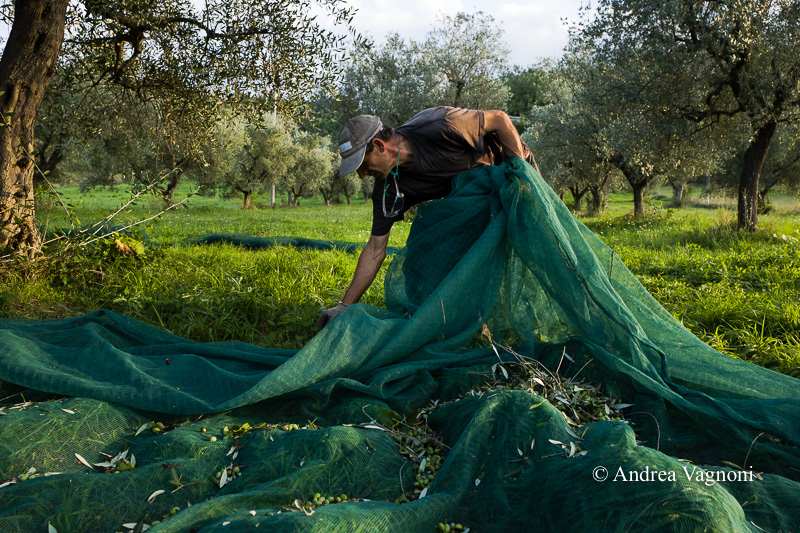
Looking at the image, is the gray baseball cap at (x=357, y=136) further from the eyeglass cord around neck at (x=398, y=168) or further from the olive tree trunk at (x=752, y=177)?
the olive tree trunk at (x=752, y=177)

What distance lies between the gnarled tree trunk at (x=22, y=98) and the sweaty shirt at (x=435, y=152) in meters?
4.29

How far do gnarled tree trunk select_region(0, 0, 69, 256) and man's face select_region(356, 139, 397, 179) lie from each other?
418cm

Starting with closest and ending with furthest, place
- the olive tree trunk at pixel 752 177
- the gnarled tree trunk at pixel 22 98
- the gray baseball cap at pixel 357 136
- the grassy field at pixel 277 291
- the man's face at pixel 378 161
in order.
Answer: the gray baseball cap at pixel 357 136 < the man's face at pixel 378 161 < the grassy field at pixel 277 291 < the gnarled tree trunk at pixel 22 98 < the olive tree trunk at pixel 752 177

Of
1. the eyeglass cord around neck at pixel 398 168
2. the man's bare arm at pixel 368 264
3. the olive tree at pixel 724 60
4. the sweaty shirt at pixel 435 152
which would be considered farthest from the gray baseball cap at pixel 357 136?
the olive tree at pixel 724 60

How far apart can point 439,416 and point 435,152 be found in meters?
2.23

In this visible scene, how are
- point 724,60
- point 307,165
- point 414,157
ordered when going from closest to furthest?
point 414,157, point 724,60, point 307,165

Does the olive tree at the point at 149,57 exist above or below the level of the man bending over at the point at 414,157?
above

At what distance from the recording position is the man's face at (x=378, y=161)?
3.89 m

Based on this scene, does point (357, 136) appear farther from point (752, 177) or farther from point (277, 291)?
point (752, 177)

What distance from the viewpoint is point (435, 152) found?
13.4 ft

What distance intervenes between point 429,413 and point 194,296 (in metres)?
3.45

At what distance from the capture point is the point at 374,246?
162 inches

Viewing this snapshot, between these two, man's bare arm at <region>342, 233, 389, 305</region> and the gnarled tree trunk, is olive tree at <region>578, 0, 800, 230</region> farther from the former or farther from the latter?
the gnarled tree trunk

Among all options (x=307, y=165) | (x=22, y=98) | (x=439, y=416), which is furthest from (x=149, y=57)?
(x=307, y=165)
